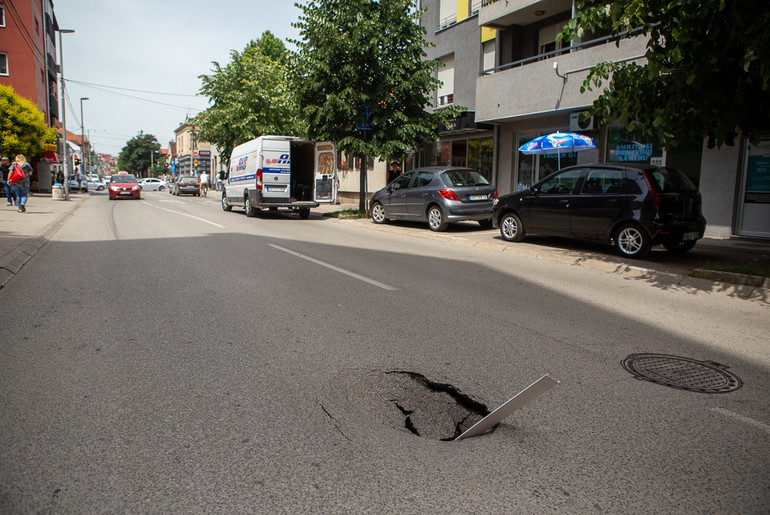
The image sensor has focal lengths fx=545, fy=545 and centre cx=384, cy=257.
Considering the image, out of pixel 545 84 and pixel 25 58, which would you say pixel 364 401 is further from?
pixel 25 58

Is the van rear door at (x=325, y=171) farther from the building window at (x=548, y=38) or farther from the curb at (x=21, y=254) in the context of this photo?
the curb at (x=21, y=254)

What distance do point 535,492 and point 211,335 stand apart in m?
3.22

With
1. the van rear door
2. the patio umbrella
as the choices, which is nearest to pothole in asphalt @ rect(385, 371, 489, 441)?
the patio umbrella

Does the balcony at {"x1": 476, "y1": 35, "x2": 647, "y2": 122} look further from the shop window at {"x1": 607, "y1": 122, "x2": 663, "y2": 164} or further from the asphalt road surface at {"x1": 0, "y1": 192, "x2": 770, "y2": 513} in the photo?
the asphalt road surface at {"x1": 0, "y1": 192, "x2": 770, "y2": 513}

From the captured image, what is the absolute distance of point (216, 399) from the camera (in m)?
3.44

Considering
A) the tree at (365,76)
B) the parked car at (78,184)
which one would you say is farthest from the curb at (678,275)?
the parked car at (78,184)

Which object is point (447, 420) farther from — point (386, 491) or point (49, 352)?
point (49, 352)

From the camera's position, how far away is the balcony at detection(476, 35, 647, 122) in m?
14.5

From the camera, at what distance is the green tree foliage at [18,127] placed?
29064 mm

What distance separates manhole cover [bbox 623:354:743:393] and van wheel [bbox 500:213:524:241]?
7.31m

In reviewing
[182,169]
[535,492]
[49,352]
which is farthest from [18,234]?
[182,169]

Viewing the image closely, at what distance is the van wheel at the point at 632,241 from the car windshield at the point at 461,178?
15.8 feet

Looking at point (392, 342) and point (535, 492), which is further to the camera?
point (392, 342)

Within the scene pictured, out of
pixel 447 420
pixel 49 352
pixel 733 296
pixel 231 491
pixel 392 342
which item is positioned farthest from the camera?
pixel 733 296
